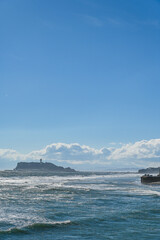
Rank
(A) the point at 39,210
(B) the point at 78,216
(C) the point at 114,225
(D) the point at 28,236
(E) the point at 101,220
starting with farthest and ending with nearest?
(A) the point at 39,210
(B) the point at 78,216
(E) the point at 101,220
(C) the point at 114,225
(D) the point at 28,236

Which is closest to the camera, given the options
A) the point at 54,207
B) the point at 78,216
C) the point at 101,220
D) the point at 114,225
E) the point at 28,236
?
the point at 28,236

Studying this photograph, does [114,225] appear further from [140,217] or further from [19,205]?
[19,205]

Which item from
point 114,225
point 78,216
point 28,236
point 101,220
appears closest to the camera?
point 28,236

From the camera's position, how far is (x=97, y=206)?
4006 cm

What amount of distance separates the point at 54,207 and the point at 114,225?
12.9 m

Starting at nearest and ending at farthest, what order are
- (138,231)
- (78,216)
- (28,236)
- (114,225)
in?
(28,236)
(138,231)
(114,225)
(78,216)

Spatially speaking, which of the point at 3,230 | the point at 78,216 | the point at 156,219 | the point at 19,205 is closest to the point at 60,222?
the point at 78,216

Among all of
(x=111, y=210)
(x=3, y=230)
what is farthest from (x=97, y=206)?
(x=3, y=230)

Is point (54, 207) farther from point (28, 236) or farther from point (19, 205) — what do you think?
point (28, 236)

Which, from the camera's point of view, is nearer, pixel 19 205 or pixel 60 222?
pixel 60 222

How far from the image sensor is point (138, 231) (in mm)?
25797

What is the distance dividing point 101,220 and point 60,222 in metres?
4.26

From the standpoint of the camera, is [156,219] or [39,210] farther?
[39,210]

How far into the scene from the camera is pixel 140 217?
32.0 meters
